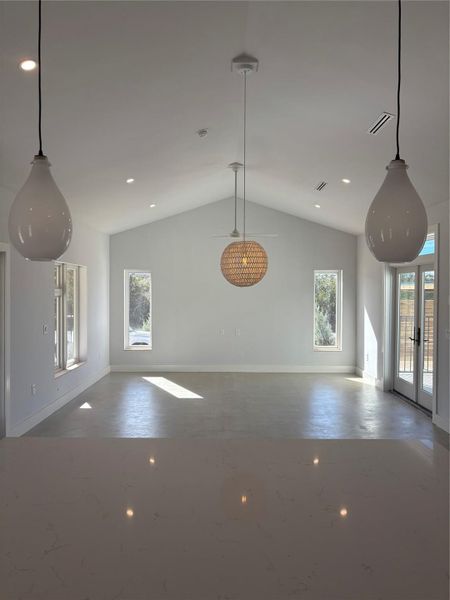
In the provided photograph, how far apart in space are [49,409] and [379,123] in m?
4.92

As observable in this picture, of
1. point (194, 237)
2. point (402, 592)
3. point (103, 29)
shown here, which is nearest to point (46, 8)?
point (103, 29)

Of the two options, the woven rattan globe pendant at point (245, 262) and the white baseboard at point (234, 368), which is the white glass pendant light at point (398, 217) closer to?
the woven rattan globe pendant at point (245, 262)

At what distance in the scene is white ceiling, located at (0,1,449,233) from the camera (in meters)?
2.80

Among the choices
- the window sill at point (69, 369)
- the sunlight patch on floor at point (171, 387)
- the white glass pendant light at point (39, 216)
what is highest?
the white glass pendant light at point (39, 216)

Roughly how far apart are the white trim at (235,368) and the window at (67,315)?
181 cm

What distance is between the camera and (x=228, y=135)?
5.39 m

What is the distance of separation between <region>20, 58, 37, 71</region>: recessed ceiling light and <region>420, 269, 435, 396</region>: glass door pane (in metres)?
5.08

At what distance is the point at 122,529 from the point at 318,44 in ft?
10.4

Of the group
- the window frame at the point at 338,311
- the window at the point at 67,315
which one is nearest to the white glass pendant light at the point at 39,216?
the window at the point at 67,315

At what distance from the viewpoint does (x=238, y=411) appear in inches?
252

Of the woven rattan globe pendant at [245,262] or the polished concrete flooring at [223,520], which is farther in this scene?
the woven rattan globe pendant at [245,262]

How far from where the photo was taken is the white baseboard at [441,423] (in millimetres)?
5378

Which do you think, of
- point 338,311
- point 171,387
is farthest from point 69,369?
point 338,311

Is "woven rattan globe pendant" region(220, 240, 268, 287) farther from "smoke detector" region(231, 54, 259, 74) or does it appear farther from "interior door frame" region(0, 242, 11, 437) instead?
"interior door frame" region(0, 242, 11, 437)
